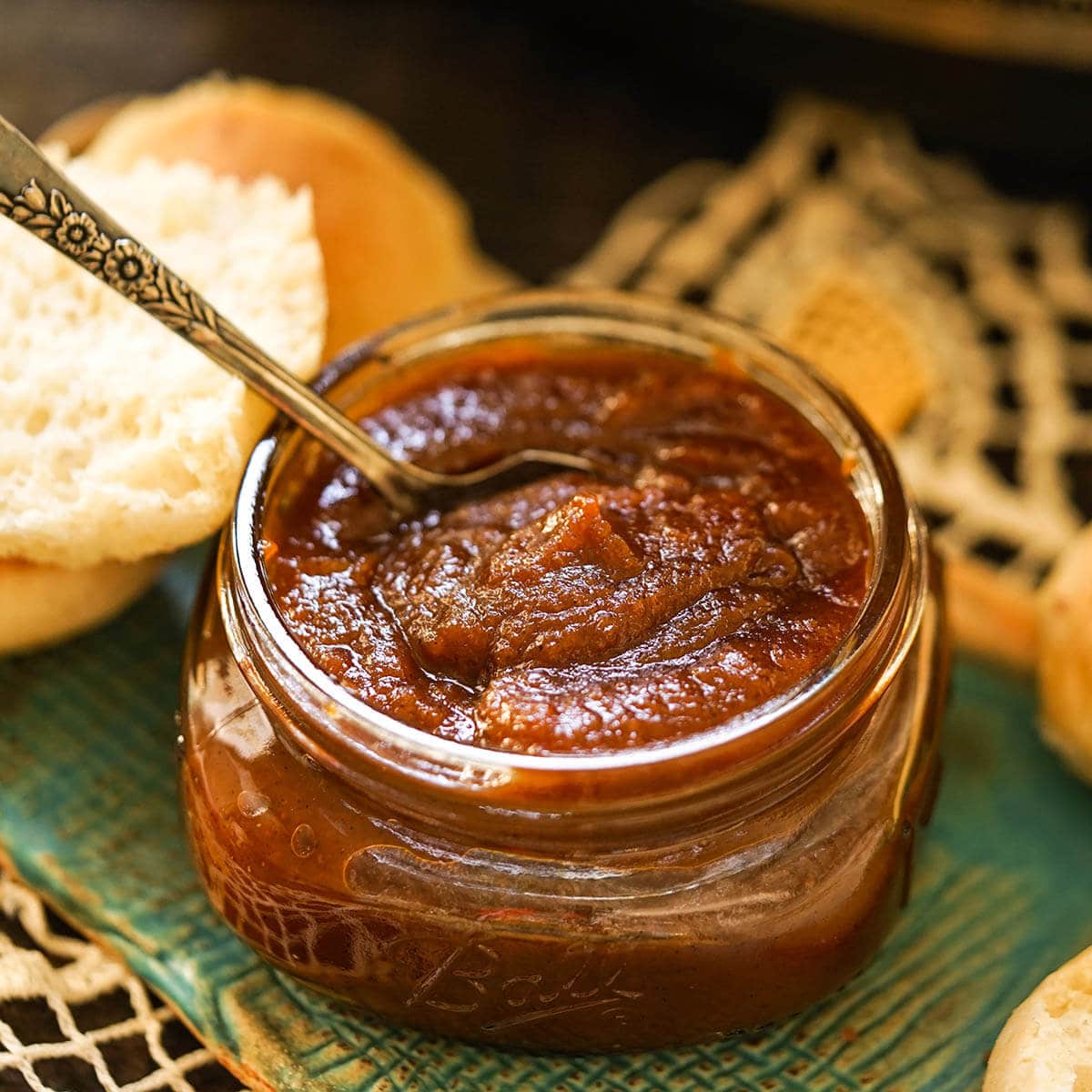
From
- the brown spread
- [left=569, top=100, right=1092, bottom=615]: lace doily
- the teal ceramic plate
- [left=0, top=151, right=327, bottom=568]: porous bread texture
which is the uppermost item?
[left=0, top=151, right=327, bottom=568]: porous bread texture

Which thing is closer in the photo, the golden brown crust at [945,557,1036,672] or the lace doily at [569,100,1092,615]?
the golden brown crust at [945,557,1036,672]

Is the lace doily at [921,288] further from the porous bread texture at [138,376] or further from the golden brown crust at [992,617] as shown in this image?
the porous bread texture at [138,376]

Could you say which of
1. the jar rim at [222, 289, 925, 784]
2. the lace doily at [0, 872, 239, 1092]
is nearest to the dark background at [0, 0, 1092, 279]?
the jar rim at [222, 289, 925, 784]

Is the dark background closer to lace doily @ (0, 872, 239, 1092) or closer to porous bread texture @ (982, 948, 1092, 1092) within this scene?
lace doily @ (0, 872, 239, 1092)

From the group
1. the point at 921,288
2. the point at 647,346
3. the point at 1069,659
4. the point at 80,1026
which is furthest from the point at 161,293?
the point at 921,288

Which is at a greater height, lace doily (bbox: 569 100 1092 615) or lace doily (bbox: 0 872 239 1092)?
lace doily (bbox: 569 100 1092 615)

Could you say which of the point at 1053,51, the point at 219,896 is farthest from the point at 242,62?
the point at 219,896

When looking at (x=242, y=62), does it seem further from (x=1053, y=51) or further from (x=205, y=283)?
(x=1053, y=51)
